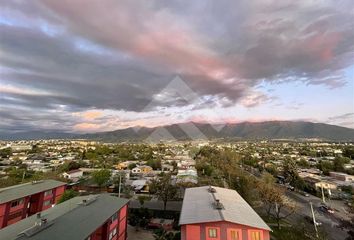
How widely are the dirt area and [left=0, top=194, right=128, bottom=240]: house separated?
5.42ft

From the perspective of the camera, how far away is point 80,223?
1504 cm

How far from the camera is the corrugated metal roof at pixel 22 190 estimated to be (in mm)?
23258

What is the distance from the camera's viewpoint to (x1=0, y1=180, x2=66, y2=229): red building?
73.9 feet

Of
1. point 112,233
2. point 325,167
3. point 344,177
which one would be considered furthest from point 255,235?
point 325,167

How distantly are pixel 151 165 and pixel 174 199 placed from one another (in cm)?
3933

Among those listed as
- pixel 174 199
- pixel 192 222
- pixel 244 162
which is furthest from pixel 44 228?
pixel 244 162

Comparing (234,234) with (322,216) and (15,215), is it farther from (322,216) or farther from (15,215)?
(15,215)

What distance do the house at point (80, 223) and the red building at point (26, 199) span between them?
24.8 ft

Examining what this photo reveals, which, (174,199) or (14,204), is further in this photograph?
(174,199)

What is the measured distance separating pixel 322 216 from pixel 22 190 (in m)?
40.3

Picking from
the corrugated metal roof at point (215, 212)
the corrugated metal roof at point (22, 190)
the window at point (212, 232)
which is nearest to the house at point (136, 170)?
the corrugated metal roof at point (22, 190)

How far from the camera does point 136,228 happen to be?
26.2 m

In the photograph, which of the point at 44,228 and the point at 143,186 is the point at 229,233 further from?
the point at 143,186

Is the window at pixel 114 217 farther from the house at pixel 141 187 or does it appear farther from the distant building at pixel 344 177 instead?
the distant building at pixel 344 177
